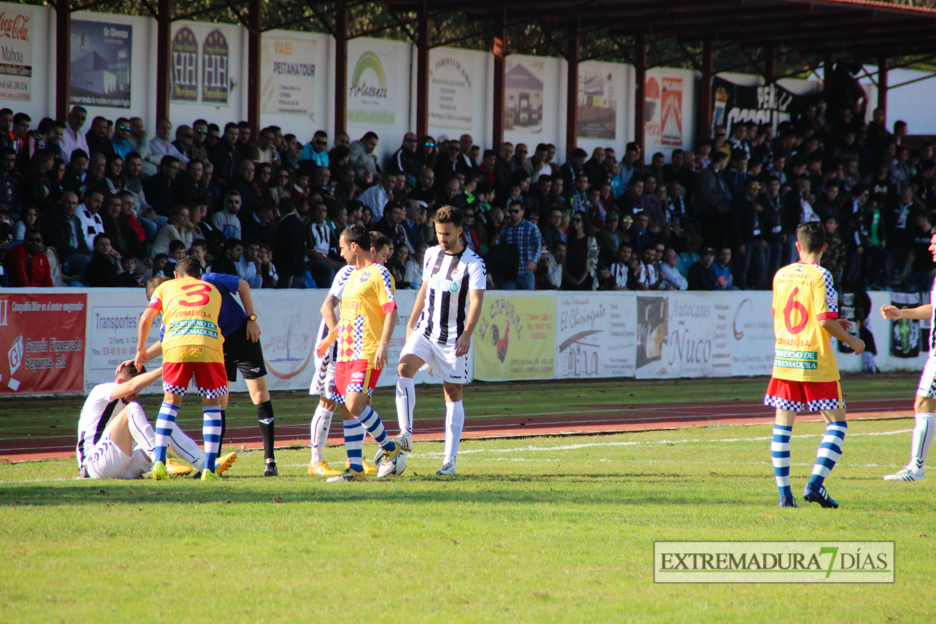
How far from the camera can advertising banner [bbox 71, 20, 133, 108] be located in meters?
20.8

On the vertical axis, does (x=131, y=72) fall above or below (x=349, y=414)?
above

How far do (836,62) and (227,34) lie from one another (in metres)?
17.9

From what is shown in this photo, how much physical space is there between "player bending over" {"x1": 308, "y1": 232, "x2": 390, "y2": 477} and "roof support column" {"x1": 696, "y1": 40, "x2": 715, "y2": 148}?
72.2ft

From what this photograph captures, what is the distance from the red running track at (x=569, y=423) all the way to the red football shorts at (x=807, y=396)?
5537 millimetres

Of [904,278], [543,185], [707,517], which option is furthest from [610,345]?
[707,517]

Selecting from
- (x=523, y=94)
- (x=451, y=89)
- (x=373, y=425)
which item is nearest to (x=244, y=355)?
(x=373, y=425)

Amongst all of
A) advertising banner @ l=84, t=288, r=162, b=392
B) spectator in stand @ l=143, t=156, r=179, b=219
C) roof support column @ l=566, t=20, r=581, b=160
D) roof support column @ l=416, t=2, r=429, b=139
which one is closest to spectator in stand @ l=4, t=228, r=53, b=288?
advertising banner @ l=84, t=288, r=162, b=392

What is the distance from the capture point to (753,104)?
3053 centimetres

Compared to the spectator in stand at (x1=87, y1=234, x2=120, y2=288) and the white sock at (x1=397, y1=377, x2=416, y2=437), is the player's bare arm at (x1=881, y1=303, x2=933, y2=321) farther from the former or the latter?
the spectator in stand at (x1=87, y1=234, x2=120, y2=288)

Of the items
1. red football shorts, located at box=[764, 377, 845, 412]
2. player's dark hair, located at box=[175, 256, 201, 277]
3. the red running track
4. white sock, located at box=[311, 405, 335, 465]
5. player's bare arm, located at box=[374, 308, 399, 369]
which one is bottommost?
the red running track

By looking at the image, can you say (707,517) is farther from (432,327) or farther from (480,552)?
(432,327)

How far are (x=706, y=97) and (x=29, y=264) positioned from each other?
19.9 meters

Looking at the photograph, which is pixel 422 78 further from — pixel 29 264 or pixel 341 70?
pixel 29 264

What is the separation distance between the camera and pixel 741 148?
27703 millimetres
